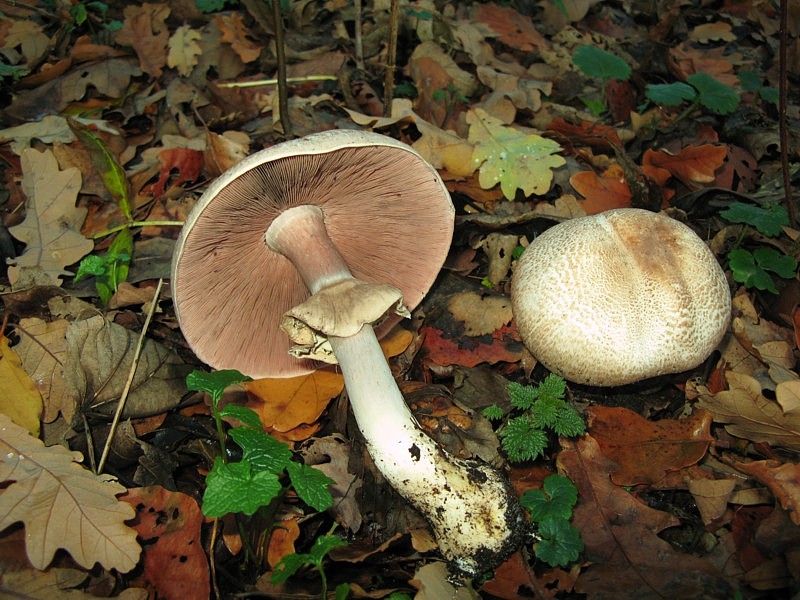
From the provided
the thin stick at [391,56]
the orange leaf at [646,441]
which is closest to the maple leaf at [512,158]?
the thin stick at [391,56]

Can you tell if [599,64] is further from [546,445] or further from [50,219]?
[50,219]

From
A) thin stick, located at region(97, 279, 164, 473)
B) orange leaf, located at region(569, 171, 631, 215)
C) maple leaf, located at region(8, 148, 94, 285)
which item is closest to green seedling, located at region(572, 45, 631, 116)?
orange leaf, located at region(569, 171, 631, 215)

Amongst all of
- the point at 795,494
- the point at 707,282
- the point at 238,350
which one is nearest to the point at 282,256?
the point at 238,350

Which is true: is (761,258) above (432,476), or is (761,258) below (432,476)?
above

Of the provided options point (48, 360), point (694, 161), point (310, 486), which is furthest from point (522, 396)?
point (48, 360)

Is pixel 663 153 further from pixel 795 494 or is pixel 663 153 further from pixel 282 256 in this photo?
pixel 282 256

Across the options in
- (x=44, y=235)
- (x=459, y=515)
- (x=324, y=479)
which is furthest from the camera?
(x=44, y=235)
